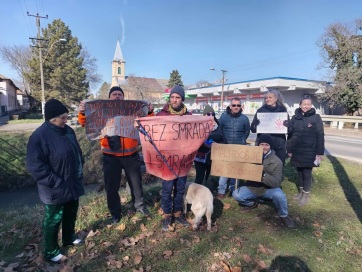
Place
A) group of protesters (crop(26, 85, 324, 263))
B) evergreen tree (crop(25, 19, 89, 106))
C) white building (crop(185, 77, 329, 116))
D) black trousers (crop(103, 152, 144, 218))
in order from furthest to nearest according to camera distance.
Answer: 1. evergreen tree (crop(25, 19, 89, 106))
2. white building (crop(185, 77, 329, 116))
3. black trousers (crop(103, 152, 144, 218))
4. group of protesters (crop(26, 85, 324, 263))

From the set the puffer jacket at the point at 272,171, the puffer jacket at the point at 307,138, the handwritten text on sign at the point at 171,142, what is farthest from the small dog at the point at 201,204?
the puffer jacket at the point at 307,138

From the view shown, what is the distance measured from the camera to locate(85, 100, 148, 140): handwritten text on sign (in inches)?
154

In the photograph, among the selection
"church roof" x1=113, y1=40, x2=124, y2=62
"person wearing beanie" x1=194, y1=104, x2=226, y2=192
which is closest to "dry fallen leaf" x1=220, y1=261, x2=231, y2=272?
"person wearing beanie" x1=194, y1=104, x2=226, y2=192

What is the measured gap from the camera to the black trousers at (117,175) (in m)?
3.93

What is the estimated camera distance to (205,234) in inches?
156

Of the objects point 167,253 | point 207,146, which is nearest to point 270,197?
point 207,146

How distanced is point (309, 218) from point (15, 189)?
1398 cm

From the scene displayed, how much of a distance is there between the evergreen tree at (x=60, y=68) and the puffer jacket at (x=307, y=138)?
38503 millimetres

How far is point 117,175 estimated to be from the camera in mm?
3986

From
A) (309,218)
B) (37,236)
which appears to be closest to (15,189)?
(37,236)

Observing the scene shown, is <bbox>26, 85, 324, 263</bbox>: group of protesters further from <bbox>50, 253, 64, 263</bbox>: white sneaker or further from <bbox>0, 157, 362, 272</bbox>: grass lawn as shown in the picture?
<bbox>0, 157, 362, 272</bbox>: grass lawn

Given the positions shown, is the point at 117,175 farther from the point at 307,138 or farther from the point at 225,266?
the point at 307,138

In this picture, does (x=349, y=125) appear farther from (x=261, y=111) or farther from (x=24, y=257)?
(x=24, y=257)

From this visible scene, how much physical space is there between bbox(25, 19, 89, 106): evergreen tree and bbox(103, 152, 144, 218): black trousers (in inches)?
1487
